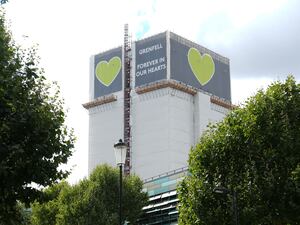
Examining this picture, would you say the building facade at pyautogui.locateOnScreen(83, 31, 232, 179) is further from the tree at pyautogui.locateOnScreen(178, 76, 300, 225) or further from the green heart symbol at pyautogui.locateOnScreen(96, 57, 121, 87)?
the tree at pyautogui.locateOnScreen(178, 76, 300, 225)

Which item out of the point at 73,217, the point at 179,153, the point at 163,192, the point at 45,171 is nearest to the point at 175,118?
the point at 179,153

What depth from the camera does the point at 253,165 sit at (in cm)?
3450

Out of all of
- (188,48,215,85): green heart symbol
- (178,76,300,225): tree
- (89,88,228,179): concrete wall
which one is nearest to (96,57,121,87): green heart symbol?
(89,88,228,179): concrete wall

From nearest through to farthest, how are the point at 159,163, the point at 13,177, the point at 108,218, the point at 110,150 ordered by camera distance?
1. the point at 13,177
2. the point at 108,218
3. the point at 159,163
4. the point at 110,150

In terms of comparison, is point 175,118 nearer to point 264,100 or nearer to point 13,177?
point 264,100

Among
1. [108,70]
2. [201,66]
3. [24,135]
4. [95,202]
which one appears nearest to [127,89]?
[108,70]

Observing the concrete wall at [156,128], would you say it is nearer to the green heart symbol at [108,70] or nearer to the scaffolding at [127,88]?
the scaffolding at [127,88]

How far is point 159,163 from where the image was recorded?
125 meters

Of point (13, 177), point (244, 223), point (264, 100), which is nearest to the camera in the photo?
point (13, 177)

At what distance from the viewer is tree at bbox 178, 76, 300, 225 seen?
33656 mm

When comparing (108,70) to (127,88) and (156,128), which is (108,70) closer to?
(127,88)

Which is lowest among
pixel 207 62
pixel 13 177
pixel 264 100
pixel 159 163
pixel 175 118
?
pixel 13 177

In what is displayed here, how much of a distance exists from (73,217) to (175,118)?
7309 centimetres

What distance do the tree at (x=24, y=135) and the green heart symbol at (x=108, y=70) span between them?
11737 centimetres
